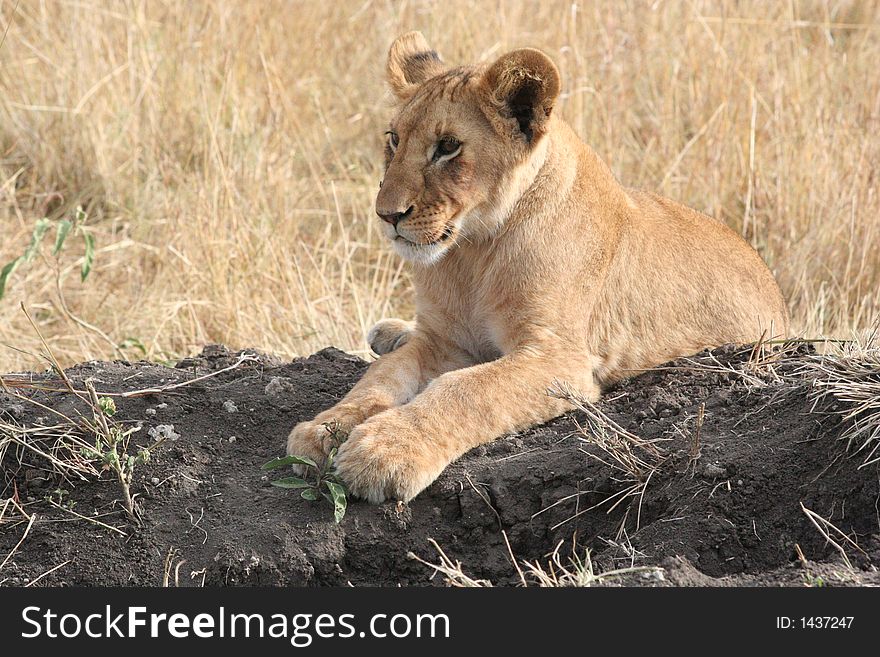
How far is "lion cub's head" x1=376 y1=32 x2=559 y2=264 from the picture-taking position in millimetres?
3848

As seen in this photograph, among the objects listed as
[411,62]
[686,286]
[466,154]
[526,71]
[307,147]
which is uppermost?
[526,71]

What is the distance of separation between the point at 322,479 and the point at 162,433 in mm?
657

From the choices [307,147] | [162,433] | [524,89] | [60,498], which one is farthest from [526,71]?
[307,147]

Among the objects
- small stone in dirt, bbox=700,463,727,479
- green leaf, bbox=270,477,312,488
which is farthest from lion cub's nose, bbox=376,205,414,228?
small stone in dirt, bbox=700,463,727,479

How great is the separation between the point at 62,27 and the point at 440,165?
4.97 meters

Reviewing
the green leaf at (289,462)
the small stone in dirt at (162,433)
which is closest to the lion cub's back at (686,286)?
the green leaf at (289,462)

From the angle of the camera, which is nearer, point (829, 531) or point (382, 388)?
point (829, 531)

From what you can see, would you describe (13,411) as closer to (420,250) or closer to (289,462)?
(289,462)

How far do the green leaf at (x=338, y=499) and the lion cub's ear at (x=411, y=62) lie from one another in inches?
65.4

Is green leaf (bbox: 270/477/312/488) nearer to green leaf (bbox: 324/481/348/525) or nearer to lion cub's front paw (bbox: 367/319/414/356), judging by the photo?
green leaf (bbox: 324/481/348/525)

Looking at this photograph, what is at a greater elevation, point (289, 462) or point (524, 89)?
point (524, 89)

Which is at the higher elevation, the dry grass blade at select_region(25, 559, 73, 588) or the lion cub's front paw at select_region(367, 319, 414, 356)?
the lion cub's front paw at select_region(367, 319, 414, 356)

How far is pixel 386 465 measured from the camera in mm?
3441

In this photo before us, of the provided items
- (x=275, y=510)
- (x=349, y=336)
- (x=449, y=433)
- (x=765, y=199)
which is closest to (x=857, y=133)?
(x=765, y=199)
